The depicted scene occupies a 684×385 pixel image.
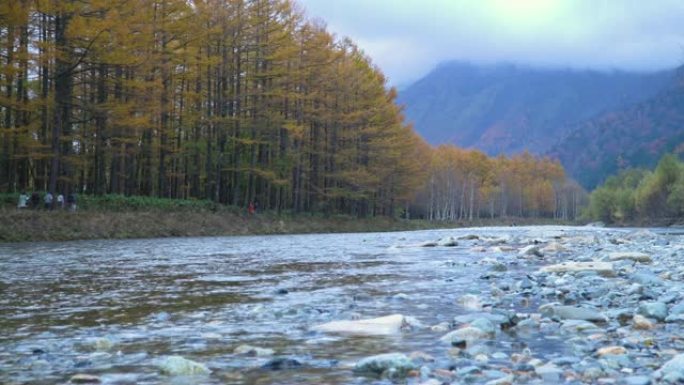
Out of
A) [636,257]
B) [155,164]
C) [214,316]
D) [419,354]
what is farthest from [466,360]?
[155,164]

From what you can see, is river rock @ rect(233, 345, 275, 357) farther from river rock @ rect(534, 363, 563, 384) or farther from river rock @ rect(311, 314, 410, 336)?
river rock @ rect(534, 363, 563, 384)

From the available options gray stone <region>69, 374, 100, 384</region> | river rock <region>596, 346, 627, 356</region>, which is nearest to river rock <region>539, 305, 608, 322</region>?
river rock <region>596, 346, 627, 356</region>

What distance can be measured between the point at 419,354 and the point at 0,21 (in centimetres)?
2245

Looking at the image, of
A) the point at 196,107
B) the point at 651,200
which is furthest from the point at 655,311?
the point at 651,200

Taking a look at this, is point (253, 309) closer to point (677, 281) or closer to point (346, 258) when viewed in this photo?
point (677, 281)

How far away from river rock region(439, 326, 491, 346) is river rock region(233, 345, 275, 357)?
131 cm

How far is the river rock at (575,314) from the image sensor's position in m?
5.58

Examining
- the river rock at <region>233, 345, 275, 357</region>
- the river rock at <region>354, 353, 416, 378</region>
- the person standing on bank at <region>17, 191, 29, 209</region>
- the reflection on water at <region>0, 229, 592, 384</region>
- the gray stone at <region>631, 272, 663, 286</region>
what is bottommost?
the reflection on water at <region>0, 229, 592, 384</region>

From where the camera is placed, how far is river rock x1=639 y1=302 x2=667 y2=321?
547 cm

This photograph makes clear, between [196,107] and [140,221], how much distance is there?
1345 centimetres

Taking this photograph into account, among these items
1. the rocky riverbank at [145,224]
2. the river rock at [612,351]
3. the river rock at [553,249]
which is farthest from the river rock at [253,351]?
the rocky riverbank at [145,224]

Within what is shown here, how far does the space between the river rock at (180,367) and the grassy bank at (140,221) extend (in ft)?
57.7

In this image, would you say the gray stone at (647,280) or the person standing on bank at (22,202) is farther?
the person standing on bank at (22,202)

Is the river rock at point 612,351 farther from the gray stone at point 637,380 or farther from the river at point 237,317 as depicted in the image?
the gray stone at point 637,380
